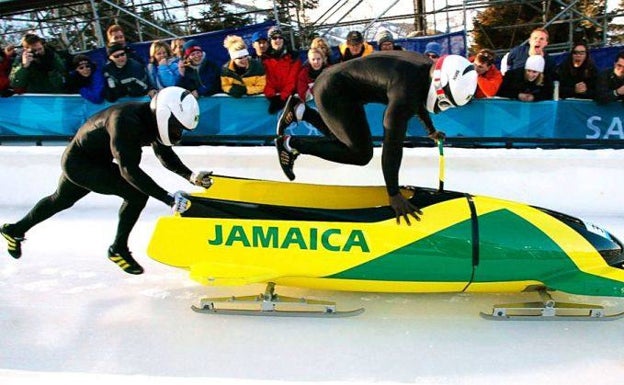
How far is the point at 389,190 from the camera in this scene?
252cm

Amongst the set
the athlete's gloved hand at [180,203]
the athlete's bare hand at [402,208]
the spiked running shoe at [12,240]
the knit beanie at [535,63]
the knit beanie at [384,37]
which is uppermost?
the knit beanie at [384,37]

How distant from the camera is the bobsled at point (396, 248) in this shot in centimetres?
248

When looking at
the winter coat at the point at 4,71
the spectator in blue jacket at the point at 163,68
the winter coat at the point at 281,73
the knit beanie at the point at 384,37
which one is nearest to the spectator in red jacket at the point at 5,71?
the winter coat at the point at 4,71

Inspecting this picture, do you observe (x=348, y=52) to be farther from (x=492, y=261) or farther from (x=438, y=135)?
(x=492, y=261)

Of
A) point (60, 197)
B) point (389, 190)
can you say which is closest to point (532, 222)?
point (389, 190)

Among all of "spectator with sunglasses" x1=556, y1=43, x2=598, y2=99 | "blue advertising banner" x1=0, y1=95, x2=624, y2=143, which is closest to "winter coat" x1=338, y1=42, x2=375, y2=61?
"blue advertising banner" x1=0, y1=95, x2=624, y2=143

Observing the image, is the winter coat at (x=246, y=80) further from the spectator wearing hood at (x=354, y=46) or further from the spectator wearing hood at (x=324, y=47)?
the spectator wearing hood at (x=354, y=46)

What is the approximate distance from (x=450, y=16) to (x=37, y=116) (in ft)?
20.7

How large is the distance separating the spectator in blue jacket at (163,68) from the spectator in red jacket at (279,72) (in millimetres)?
781

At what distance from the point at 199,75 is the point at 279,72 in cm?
71

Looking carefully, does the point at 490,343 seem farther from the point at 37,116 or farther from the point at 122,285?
the point at 37,116

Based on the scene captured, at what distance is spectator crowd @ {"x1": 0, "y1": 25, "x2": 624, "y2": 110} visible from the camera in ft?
15.9

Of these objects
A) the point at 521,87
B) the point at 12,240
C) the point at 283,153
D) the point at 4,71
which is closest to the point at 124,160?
the point at 283,153

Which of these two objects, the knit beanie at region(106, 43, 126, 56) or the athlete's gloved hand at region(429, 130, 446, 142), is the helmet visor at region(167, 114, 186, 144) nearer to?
the athlete's gloved hand at region(429, 130, 446, 142)
